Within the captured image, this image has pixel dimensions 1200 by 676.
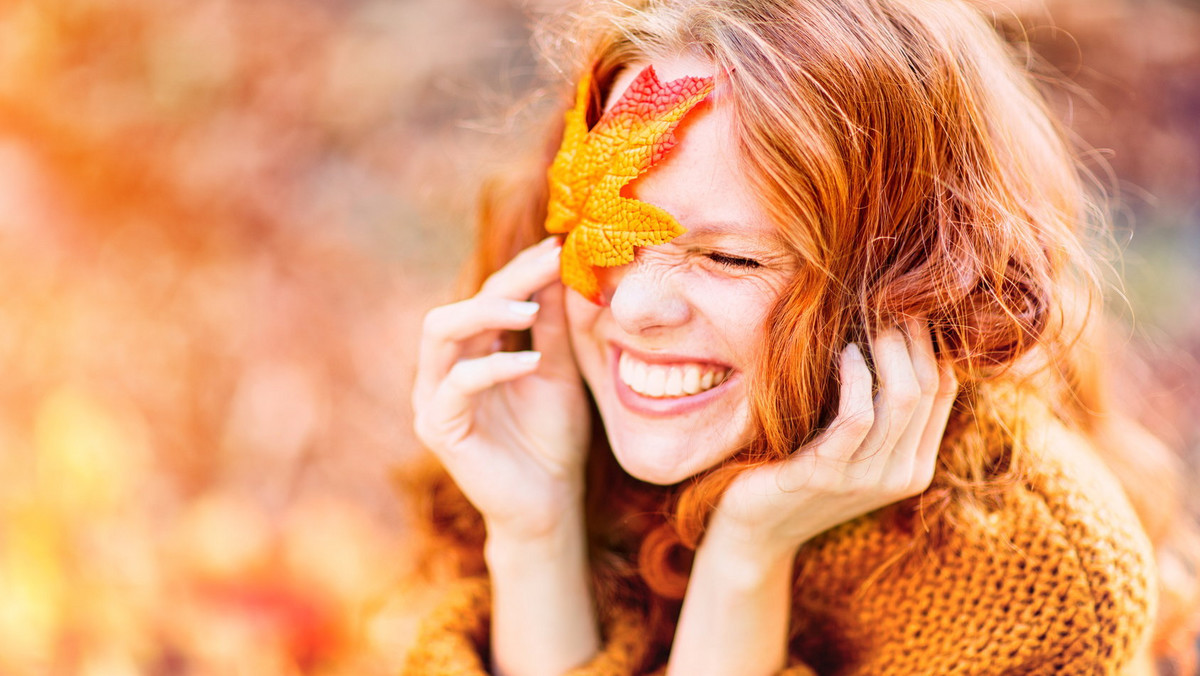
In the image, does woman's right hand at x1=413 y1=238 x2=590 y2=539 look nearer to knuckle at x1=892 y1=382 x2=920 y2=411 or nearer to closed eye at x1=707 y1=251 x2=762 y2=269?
closed eye at x1=707 y1=251 x2=762 y2=269

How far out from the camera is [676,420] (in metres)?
1.11

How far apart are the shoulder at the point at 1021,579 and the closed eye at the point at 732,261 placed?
0.38 meters

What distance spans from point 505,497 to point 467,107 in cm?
243

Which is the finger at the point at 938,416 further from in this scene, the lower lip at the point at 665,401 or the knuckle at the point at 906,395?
the lower lip at the point at 665,401

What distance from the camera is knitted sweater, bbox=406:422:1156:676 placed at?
1.11 metres

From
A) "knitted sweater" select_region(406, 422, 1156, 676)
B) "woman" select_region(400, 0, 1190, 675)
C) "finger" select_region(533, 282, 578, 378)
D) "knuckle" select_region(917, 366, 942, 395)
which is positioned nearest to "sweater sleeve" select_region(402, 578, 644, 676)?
"woman" select_region(400, 0, 1190, 675)

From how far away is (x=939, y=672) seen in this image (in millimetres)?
1141

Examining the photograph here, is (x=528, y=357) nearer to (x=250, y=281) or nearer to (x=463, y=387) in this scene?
(x=463, y=387)

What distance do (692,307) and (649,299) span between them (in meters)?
0.05

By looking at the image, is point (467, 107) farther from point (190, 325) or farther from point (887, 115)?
point (887, 115)

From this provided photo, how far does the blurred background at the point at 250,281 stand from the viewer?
2295 mm

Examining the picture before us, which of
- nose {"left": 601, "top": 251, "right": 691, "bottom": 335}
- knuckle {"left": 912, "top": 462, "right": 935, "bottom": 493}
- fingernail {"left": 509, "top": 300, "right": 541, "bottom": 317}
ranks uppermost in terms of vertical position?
nose {"left": 601, "top": 251, "right": 691, "bottom": 335}

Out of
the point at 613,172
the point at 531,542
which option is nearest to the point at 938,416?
the point at 613,172

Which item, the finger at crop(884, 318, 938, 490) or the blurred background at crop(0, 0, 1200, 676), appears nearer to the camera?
the finger at crop(884, 318, 938, 490)
